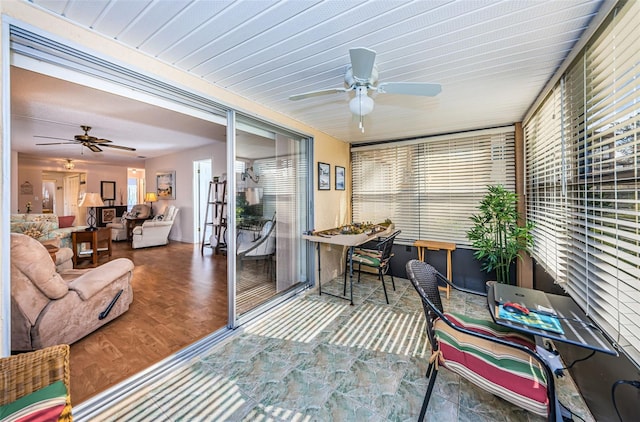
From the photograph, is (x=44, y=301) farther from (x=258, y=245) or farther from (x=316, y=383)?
(x=316, y=383)

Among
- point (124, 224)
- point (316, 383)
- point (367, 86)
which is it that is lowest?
point (316, 383)

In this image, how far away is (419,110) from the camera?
9.51ft

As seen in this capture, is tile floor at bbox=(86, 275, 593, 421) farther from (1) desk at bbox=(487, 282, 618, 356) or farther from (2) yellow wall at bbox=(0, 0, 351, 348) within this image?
(2) yellow wall at bbox=(0, 0, 351, 348)

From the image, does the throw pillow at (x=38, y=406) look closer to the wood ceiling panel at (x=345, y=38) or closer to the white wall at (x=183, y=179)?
the wood ceiling panel at (x=345, y=38)

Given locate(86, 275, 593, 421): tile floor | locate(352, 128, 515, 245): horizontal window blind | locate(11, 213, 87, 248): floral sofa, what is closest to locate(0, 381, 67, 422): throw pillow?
locate(86, 275, 593, 421): tile floor

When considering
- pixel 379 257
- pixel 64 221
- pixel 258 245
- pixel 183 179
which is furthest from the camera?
pixel 183 179

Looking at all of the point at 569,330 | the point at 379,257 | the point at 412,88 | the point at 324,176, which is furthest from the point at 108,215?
the point at 569,330

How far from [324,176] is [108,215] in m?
7.94

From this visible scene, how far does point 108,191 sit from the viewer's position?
28.8ft

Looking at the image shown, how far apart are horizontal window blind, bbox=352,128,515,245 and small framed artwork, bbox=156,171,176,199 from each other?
527 cm

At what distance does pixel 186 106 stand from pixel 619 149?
2903 mm

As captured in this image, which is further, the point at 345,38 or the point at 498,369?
the point at 345,38

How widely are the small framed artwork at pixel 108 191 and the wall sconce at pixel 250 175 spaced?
Result: 8698 mm

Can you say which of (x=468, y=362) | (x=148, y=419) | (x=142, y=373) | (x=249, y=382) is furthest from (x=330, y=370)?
(x=142, y=373)
